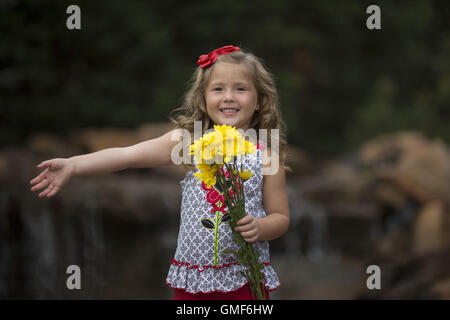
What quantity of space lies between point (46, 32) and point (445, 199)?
6526mm

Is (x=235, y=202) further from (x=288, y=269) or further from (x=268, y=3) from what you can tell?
(x=268, y=3)

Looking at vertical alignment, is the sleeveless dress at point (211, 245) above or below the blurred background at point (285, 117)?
below

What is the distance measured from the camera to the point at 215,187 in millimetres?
2164

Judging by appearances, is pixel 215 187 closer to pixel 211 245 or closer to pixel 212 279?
pixel 211 245

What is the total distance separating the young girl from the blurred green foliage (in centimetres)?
557

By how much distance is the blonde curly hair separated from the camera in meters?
2.24

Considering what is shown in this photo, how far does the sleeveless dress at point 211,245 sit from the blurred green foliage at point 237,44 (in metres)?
5.72

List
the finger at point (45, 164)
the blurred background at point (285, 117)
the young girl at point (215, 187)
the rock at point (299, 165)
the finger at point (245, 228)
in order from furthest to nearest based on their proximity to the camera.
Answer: the rock at point (299, 165), the blurred background at point (285, 117), the young girl at point (215, 187), the finger at point (45, 164), the finger at point (245, 228)

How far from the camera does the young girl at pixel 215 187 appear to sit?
2.11 meters

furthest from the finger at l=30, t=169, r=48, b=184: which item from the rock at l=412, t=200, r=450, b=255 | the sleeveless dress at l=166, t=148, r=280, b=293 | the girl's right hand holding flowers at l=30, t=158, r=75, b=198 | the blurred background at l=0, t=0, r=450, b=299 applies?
the rock at l=412, t=200, r=450, b=255

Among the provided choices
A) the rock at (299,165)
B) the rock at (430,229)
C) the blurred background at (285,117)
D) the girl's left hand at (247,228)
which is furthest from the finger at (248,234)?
the rock at (299,165)

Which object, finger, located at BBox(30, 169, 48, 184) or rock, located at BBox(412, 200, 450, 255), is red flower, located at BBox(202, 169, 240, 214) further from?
rock, located at BBox(412, 200, 450, 255)

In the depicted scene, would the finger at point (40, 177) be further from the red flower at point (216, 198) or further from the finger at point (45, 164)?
the red flower at point (216, 198)
